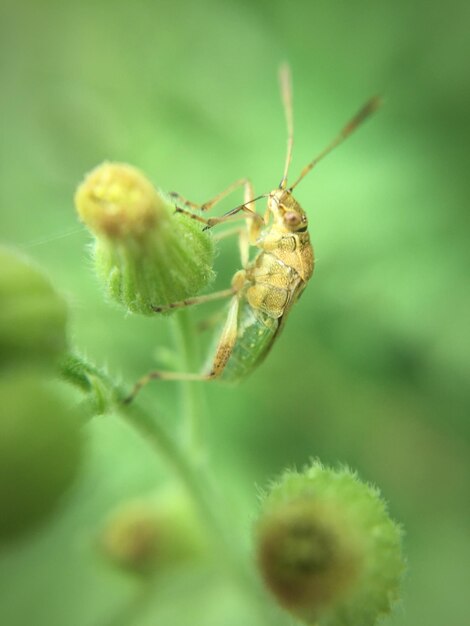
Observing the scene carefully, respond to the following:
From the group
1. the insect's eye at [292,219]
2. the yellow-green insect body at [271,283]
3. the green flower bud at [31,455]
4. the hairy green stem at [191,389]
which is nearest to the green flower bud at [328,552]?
the green flower bud at [31,455]

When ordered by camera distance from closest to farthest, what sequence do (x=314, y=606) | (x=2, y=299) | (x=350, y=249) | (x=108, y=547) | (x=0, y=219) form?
(x=2, y=299) → (x=314, y=606) → (x=108, y=547) → (x=350, y=249) → (x=0, y=219)

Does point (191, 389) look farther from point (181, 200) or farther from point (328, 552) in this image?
point (328, 552)

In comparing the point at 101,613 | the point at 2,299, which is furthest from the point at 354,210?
the point at 2,299

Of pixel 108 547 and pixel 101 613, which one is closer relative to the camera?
pixel 108 547

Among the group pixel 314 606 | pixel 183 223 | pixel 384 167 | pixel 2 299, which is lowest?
pixel 314 606

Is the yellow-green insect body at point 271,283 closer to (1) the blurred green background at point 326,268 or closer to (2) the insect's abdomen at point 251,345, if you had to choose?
(2) the insect's abdomen at point 251,345

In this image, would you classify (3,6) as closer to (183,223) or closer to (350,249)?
(350,249)

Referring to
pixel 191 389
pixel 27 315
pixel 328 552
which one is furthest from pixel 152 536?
pixel 27 315
